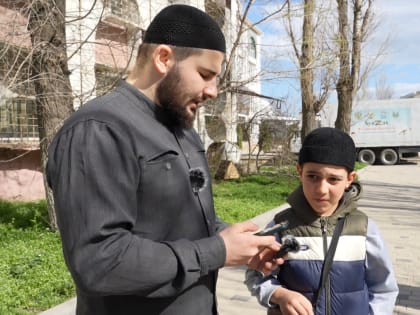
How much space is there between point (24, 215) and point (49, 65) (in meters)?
3.02

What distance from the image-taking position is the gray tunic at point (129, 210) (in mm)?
1286

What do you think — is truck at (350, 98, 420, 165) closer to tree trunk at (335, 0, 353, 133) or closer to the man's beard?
tree trunk at (335, 0, 353, 133)

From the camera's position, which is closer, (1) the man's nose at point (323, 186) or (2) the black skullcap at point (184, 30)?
(2) the black skullcap at point (184, 30)

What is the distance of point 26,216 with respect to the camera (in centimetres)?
838

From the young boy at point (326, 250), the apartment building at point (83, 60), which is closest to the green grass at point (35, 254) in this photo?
the apartment building at point (83, 60)

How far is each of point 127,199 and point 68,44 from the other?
19.8 ft

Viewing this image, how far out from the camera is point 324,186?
7.36 feet

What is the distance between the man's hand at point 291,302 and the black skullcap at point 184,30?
1.04m

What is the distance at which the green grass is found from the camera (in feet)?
14.9

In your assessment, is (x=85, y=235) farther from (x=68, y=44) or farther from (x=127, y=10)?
(x=127, y=10)

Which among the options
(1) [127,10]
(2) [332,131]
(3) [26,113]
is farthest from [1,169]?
(2) [332,131]

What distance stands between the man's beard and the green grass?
3.27 m

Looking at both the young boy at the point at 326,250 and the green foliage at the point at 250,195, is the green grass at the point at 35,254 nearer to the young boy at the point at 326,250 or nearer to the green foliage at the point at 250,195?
the green foliage at the point at 250,195

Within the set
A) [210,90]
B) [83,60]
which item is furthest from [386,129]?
[210,90]
